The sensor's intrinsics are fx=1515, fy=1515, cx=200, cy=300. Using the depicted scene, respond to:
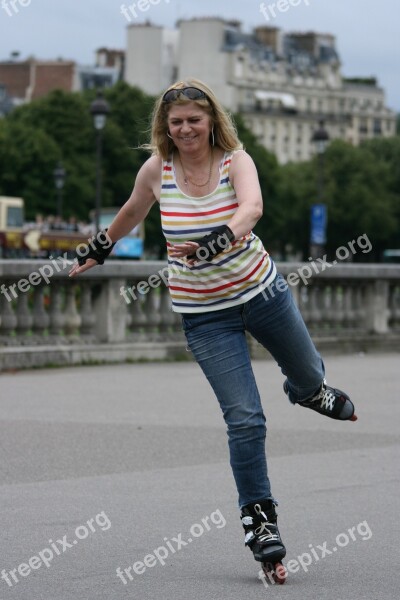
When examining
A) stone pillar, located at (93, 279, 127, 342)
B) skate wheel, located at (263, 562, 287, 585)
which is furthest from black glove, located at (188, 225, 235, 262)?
stone pillar, located at (93, 279, 127, 342)

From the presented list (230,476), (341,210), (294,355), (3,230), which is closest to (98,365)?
(230,476)

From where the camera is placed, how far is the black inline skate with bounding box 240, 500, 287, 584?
5.64m

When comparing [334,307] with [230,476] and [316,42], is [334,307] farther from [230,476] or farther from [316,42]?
[316,42]

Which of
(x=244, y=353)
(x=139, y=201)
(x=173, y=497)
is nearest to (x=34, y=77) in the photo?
(x=173, y=497)

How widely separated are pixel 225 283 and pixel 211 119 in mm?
627

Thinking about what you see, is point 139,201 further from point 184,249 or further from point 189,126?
point 184,249

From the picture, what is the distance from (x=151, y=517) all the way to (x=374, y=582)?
1.67m

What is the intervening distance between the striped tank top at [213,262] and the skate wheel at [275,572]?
989 mm

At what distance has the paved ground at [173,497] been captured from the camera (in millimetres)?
5723

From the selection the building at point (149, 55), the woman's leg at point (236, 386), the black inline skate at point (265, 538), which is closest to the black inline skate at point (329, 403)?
the woman's leg at point (236, 386)

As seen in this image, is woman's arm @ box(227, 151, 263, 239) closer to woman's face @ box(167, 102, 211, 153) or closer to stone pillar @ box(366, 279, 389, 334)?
woman's face @ box(167, 102, 211, 153)

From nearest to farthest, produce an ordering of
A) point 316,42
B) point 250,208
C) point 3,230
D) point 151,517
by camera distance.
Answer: point 250,208
point 151,517
point 3,230
point 316,42

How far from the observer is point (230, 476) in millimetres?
8453

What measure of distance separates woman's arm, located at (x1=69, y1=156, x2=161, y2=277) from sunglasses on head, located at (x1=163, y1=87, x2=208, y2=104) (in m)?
0.26
